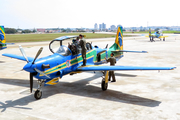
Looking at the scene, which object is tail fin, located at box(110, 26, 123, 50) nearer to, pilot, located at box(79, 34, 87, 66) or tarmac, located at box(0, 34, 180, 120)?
tarmac, located at box(0, 34, 180, 120)

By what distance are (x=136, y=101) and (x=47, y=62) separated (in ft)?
15.4

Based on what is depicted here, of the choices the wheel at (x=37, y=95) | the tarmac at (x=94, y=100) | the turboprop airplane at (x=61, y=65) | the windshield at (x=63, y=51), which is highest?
the windshield at (x=63, y=51)

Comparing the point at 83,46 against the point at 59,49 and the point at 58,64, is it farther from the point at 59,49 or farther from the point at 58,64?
the point at 58,64

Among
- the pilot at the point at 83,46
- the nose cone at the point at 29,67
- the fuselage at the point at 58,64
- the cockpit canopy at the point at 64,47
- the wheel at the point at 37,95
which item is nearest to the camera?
the nose cone at the point at 29,67

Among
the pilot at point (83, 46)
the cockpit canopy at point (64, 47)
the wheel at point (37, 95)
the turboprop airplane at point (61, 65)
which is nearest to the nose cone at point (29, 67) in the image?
the turboprop airplane at point (61, 65)

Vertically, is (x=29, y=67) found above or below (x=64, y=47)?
below

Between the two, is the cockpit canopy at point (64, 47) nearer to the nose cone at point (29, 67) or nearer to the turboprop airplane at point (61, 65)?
the turboprop airplane at point (61, 65)

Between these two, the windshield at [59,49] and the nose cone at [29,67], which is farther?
the windshield at [59,49]

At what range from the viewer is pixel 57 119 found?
24.6 feet

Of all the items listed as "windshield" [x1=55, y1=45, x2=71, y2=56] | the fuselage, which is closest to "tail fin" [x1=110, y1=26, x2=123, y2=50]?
the fuselage

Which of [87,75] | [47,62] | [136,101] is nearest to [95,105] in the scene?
[136,101]

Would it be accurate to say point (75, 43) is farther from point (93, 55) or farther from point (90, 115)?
point (90, 115)

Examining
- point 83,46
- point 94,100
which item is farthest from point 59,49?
point 94,100

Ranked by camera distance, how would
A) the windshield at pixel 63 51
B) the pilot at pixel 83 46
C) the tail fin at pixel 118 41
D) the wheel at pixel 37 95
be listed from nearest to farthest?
1. the wheel at pixel 37 95
2. the windshield at pixel 63 51
3. the pilot at pixel 83 46
4. the tail fin at pixel 118 41
